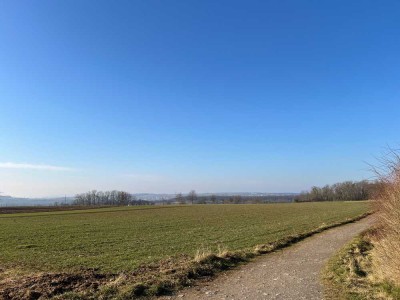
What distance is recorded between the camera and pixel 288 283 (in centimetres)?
1086

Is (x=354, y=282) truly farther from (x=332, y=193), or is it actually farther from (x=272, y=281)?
(x=332, y=193)

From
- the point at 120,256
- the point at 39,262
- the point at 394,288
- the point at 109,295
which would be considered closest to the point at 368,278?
the point at 394,288

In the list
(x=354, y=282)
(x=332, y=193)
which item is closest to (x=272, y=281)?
(x=354, y=282)

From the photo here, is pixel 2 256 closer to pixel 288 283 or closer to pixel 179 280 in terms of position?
pixel 179 280

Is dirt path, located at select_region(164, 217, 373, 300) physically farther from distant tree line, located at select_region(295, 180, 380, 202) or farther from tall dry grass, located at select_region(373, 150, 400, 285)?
distant tree line, located at select_region(295, 180, 380, 202)

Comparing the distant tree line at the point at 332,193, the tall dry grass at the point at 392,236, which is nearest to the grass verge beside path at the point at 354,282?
the tall dry grass at the point at 392,236

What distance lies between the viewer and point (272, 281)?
11125 mm

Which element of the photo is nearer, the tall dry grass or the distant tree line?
the tall dry grass

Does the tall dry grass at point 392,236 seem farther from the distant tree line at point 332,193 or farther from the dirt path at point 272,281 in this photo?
the distant tree line at point 332,193

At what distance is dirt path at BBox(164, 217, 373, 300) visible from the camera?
31.4ft

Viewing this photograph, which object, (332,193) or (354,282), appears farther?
(332,193)

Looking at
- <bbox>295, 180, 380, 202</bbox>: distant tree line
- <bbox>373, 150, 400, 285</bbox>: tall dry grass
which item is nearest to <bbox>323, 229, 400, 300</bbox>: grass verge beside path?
<bbox>373, 150, 400, 285</bbox>: tall dry grass

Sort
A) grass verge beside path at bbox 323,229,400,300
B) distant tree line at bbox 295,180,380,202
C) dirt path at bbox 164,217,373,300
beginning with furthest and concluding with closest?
distant tree line at bbox 295,180,380,202 → dirt path at bbox 164,217,373,300 → grass verge beside path at bbox 323,229,400,300

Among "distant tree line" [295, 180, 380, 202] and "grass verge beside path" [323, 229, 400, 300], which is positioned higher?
"distant tree line" [295, 180, 380, 202]
